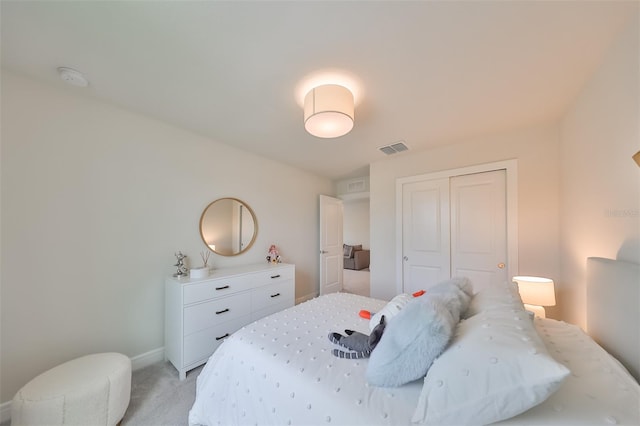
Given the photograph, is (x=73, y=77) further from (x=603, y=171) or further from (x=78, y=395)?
(x=603, y=171)

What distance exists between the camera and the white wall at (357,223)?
7.30 meters

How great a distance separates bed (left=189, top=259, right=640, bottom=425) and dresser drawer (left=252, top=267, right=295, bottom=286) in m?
1.12

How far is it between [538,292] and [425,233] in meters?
1.32

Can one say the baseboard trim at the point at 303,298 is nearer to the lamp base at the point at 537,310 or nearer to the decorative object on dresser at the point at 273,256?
the decorative object on dresser at the point at 273,256

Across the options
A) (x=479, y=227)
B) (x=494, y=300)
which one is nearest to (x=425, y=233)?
(x=479, y=227)

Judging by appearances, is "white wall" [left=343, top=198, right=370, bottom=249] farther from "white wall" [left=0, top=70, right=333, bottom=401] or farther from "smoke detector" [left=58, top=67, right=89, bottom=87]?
"smoke detector" [left=58, top=67, right=89, bottom=87]

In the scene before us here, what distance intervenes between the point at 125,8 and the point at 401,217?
10.4 ft

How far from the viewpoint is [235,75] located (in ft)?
5.26

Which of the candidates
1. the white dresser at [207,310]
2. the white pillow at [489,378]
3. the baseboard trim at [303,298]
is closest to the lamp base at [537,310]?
the white pillow at [489,378]

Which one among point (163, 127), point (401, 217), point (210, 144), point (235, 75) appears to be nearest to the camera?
point (235, 75)

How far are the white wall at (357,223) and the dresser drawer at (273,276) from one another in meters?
4.70

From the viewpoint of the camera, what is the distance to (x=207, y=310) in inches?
82.2

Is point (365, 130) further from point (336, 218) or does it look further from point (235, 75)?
point (336, 218)

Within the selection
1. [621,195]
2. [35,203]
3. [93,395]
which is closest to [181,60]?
[35,203]
